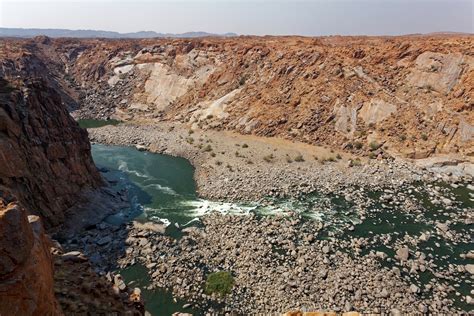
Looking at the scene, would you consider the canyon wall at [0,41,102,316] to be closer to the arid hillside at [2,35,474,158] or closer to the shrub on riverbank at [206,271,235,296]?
the shrub on riverbank at [206,271,235,296]

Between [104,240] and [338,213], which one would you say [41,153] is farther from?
[338,213]

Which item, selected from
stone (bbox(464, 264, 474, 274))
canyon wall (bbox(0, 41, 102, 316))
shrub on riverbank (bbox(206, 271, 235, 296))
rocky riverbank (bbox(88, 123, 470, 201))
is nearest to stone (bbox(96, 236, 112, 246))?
canyon wall (bbox(0, 41, 102, 316))

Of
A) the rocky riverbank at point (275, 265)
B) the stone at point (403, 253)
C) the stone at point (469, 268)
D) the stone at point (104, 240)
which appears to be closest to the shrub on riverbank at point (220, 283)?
the rocky riverbank at point (275, 265)

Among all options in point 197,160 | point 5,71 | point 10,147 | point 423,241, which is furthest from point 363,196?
point 5,71

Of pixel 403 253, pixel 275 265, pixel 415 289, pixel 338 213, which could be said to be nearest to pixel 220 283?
pixel 275 265

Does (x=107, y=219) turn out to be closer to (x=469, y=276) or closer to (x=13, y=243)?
(x=13, y=243)

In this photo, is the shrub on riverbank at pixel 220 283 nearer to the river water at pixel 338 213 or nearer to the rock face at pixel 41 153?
the river water at pixel 338 213
